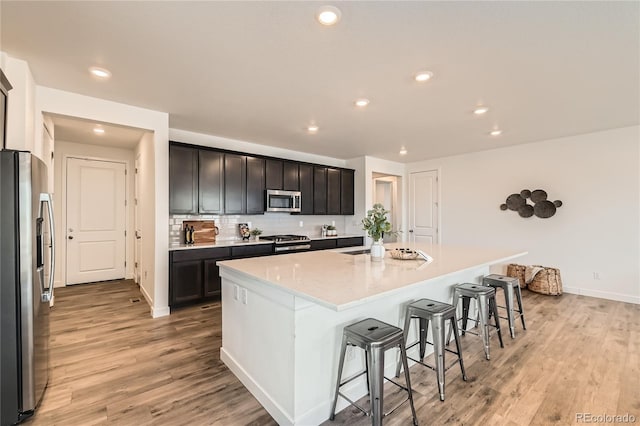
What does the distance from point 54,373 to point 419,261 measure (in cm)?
314

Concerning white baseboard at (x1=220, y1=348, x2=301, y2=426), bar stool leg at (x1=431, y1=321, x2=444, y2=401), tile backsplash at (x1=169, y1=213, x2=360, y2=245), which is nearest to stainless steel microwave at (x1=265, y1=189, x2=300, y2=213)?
tile backsplash at (x1=169, y1=213, x2=360, y2=245)

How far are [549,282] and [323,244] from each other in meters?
A: 3.65

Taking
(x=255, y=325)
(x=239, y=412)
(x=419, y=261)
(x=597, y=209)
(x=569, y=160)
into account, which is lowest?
(x=239, y=412)

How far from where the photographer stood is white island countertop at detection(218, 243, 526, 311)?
5.00 ft

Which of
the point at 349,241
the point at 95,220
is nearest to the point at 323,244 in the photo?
the point at 349,241

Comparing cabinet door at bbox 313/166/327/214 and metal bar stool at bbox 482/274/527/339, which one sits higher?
cabinet door at bbox 313/166/327/214

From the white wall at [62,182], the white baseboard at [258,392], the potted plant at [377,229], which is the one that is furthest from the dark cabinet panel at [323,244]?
the white wall at [62,182]

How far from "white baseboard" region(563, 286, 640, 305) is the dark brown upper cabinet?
4480 millimetres

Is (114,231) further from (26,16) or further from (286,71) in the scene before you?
(286,71)

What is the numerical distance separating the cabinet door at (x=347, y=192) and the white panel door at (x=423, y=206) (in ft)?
5.22

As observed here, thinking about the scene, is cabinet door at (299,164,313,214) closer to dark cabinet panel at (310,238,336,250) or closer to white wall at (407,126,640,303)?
dark cabinet panel at (310,238,336,250)

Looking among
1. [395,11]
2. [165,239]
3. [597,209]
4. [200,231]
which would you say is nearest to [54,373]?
[165,239]

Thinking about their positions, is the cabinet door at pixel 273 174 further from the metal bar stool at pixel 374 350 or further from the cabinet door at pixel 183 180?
the metal bar stool at pixel 374 350

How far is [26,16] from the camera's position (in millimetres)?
1830
